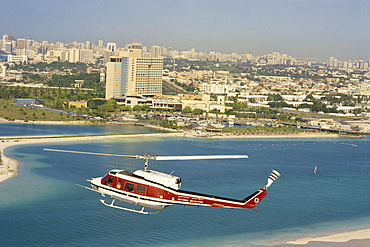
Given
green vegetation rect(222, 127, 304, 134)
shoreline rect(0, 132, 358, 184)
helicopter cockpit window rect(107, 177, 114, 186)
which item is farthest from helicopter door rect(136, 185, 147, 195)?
green vegetation rect(222, 127, 304, 134)

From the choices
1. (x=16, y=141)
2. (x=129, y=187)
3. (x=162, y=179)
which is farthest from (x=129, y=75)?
(x=162, y=179)

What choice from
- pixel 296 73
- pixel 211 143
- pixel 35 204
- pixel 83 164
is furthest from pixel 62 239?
pixel 296 73

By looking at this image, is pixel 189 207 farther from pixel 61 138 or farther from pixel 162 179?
pixel 61 138

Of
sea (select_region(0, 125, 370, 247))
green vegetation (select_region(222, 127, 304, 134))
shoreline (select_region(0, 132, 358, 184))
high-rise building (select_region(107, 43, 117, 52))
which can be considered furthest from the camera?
high-rise building (select_region(107, 43, 117, 52))

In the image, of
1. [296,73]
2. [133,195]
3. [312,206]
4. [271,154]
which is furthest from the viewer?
[296,73]

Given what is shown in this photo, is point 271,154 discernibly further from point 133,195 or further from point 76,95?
point 76,95

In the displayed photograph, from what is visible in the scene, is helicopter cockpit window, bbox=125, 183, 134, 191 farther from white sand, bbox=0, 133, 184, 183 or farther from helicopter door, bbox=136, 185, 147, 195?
white sand, bbox=0, 133, 184, 183

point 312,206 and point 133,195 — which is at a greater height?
point 133,195
